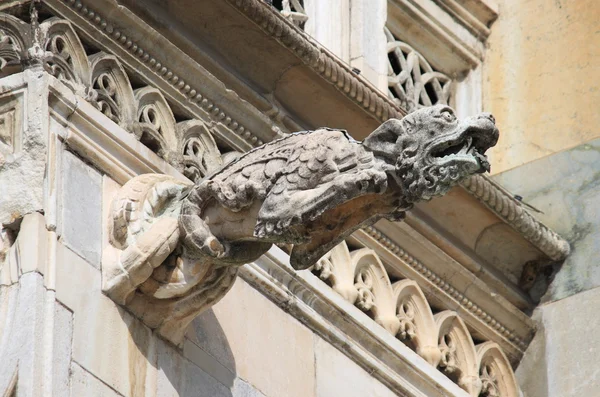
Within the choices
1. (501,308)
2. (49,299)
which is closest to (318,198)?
(49,299)

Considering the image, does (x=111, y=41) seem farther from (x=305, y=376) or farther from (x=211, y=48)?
(x=305, y=376)

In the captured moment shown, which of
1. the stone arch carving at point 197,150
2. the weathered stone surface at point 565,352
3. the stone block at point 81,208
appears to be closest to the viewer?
the stone block at point 81,208

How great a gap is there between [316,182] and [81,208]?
0.84m

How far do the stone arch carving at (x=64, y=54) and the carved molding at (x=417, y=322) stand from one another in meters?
1.36

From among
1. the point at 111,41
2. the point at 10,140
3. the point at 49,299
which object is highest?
the point at 111,41

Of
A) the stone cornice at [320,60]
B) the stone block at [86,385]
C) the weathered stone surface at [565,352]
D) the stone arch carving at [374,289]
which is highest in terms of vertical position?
the stone cornice at [320,60]

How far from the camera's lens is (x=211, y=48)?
8477 mm

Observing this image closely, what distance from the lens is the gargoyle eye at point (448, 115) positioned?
23.1ft

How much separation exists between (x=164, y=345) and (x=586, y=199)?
9.21 feet

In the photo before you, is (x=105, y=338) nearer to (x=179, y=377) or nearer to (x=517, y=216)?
(x=179, y=377)

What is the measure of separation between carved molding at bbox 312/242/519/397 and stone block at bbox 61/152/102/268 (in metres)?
1.37

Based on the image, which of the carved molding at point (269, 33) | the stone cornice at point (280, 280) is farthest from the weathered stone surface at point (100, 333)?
the carved molding at point (269, 33)

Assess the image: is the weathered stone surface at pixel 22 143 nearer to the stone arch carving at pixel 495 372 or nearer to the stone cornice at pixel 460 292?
the stone cornice at pixel 460 292

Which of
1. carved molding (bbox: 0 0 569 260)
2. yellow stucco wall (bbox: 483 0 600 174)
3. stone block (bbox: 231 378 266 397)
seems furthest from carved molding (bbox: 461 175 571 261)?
stone block (bbox: 231 378 266 397)
